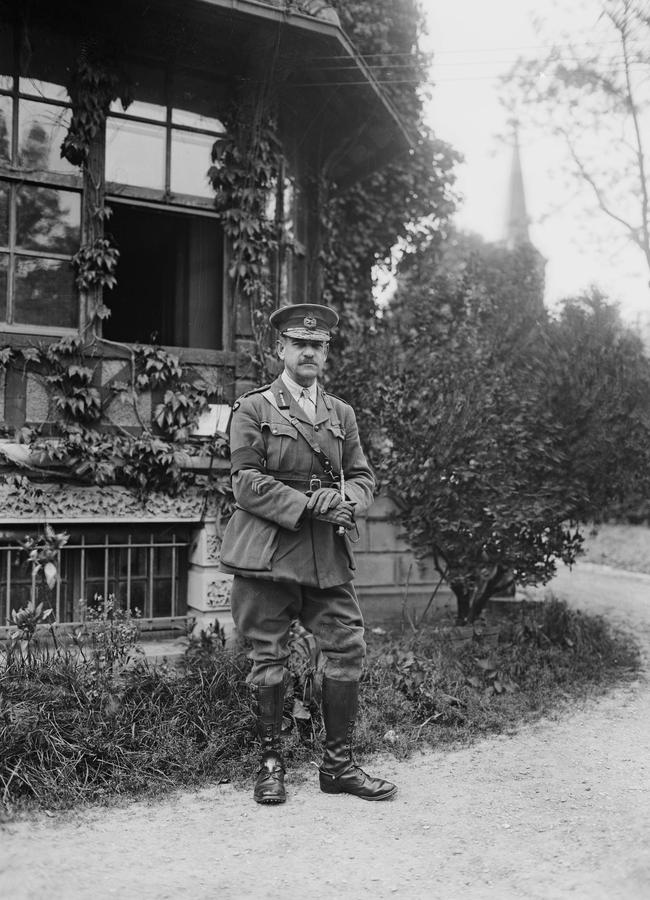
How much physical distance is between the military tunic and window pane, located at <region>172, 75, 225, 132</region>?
340 cm

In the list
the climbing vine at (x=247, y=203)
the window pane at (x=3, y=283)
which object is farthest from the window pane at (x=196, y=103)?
the window pane at (x=3, y=283)

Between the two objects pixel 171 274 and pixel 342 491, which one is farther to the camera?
pixel 171 274

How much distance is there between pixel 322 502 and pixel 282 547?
314 millimetres

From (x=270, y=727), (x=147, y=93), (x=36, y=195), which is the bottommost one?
(x=270, y=727)

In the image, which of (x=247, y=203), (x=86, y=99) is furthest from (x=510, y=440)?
(x=86, y=99)

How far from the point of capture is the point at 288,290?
7.27 metres

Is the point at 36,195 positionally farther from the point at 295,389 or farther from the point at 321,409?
the point at 321,409

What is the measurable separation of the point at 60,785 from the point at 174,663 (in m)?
1.89

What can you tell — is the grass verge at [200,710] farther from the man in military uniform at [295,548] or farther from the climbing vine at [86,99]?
the climbing vine at [86,99]

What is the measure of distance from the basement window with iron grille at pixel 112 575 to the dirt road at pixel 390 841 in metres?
Result: 2.55

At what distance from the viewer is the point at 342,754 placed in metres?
3.92

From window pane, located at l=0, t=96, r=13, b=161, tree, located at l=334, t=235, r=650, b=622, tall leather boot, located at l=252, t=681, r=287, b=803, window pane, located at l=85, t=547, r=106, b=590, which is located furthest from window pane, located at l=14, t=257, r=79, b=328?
tall leather boot, located at l=252, t=681, r=287, b=803

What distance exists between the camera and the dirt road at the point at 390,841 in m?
2.96

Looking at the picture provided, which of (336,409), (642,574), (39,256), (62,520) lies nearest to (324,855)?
(336,409)
